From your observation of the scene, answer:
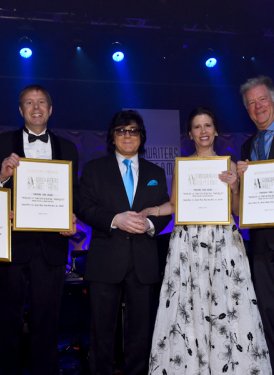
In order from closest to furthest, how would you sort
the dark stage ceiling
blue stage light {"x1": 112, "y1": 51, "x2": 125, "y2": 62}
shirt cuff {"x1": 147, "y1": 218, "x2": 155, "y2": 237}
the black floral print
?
1. the black floral print
2. shirt cuff {"x1": 147, "y1": 218, "x2": 155, "y2": 237}
3. the dark stage ceiling
4. blue stage light {"x1": 112, "y1": 51, "x2": 125, "y2": 62}

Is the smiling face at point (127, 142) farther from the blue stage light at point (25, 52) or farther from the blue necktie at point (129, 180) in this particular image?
the blue stage light at point (25, 52)

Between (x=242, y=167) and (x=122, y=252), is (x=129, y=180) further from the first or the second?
(x=242, y=167)

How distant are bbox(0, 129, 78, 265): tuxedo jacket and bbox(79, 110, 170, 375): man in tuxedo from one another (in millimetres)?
190

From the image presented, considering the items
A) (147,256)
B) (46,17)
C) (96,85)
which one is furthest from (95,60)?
(147,256)

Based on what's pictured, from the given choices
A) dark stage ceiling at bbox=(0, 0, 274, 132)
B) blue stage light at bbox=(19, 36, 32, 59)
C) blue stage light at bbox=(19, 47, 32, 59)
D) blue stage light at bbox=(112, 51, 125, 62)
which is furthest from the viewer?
blue stage light at bbox=(112, 51, 125, 62)

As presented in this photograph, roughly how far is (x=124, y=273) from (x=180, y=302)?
419mm

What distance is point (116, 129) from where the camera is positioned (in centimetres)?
395

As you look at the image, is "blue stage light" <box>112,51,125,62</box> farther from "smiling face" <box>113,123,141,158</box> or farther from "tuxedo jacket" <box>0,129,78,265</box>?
"tuxedo jacket" <box>0,129,78,265</box>

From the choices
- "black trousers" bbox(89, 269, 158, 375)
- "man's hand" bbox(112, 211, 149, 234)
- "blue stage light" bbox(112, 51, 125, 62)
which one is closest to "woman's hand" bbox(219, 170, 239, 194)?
"man's hand" bbox(112, 211, 149, 234)

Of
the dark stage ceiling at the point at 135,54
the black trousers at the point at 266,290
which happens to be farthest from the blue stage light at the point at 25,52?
the black trousers at the point at 266,290

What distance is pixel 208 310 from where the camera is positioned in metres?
3.60

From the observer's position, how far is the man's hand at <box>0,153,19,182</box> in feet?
11.5

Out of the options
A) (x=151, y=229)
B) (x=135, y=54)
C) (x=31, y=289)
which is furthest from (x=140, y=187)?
(x=135, y=54)

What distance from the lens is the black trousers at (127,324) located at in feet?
11.9
